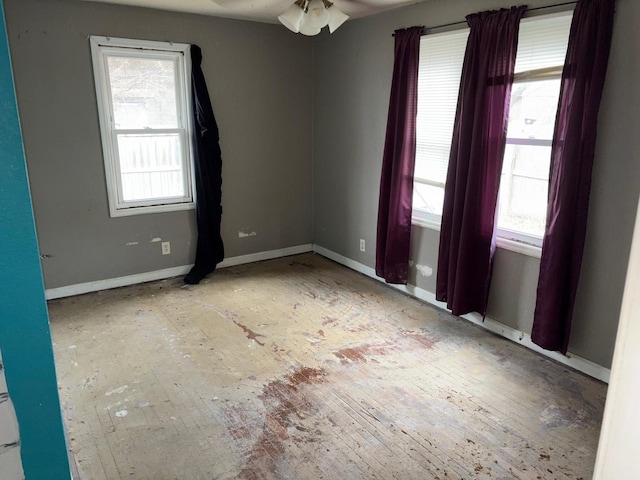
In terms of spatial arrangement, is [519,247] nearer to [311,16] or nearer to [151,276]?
[311,16]


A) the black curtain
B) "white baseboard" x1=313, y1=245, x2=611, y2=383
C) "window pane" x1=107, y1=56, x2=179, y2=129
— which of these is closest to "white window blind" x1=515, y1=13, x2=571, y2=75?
"white baseboard" x1=313, y1=245, x2=611, y2=383

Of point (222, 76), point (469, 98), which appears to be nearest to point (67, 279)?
point (222, 76)

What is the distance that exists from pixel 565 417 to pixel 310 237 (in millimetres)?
3216

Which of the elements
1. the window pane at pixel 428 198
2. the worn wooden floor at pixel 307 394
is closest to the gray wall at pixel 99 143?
the worn wooden floor at pixel 307 394

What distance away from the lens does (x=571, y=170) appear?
2555 millimetres

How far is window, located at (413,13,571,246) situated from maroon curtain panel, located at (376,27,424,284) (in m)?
0.08

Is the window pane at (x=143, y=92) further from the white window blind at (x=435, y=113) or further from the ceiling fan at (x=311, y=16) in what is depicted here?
the white window blind at (x=435, y=113)

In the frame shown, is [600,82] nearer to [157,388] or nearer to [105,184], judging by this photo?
[157,388]

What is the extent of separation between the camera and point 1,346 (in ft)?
4.21

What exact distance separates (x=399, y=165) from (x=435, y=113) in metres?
0.47

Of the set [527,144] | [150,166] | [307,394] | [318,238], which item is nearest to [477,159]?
[527,144]

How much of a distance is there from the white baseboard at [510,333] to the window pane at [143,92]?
2.19 meters

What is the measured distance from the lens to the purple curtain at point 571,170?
2.41m

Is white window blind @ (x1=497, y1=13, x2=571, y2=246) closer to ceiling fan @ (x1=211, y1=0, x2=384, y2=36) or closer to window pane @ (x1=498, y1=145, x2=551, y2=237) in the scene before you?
window pane @ (x1=498, y1=145, x2=551, y2=237)
